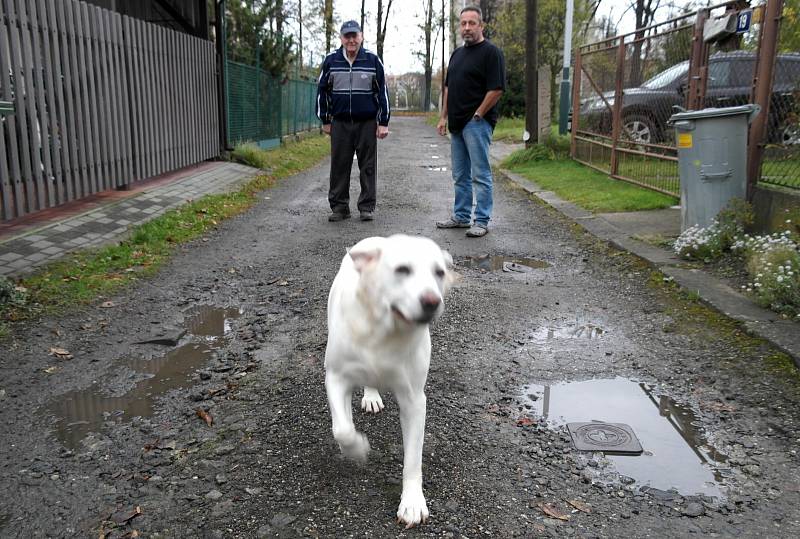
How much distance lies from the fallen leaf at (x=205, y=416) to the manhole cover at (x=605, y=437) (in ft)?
5.61

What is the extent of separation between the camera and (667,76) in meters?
9.28

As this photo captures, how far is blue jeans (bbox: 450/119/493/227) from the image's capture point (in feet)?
23.9

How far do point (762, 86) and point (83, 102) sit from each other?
7168 mm

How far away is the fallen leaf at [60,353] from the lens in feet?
12.9

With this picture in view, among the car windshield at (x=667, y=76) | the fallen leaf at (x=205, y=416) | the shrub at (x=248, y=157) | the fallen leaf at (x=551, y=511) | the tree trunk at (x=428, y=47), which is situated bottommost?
the fallen leaf at (x=551, y=511)

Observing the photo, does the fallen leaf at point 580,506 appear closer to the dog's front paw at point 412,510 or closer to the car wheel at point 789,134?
the dog's front paw at point 412,510

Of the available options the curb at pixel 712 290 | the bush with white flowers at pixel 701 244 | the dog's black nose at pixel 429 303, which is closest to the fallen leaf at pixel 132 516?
the dog's black nose at pixel 429 303

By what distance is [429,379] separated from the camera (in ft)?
Answer: 11.9

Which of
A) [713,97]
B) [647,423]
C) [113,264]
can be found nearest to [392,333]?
[647,423]

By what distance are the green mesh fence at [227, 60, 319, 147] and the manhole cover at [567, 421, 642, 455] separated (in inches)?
445

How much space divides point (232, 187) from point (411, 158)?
7.22 metres

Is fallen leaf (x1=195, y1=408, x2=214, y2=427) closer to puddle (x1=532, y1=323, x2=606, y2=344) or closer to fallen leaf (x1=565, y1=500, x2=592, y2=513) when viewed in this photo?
fallen leaf (x1=565, y1=500, x2=592, y2=513)

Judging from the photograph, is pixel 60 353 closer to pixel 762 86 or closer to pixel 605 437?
pixel 605 437

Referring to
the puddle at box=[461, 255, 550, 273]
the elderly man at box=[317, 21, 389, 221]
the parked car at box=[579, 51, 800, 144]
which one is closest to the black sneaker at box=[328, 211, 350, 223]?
the elderly man at box=[317, 21, 389, 221]
